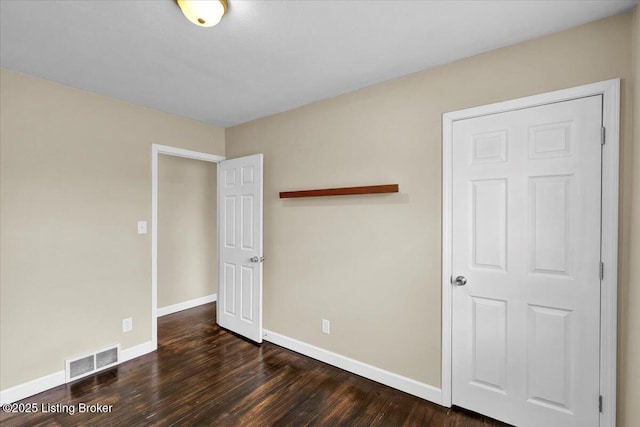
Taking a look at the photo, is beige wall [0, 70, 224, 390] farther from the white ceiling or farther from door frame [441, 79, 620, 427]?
door frame [441, 79, 620, 427]

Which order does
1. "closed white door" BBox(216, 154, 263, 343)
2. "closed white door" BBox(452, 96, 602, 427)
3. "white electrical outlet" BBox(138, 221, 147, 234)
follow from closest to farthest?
"closed white door" BBox(452, 96, 602, 427) → "white electrical outlet" BBox(138, 221, 147, 234) → "closed white door" BBox(216, 154, 263, 343)

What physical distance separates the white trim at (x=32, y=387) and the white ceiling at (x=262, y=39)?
237 cm

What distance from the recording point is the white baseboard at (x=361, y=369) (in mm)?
2203

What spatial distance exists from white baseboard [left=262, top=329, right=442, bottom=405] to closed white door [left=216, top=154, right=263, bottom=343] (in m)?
0.31

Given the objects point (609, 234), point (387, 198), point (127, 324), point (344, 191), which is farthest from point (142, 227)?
point (609, 234)

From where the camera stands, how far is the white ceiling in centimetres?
155

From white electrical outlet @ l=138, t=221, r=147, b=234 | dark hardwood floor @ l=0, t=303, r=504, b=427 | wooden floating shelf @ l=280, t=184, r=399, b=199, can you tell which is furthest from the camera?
white electrical outlet @ l=138, t=221, r=147, b=234

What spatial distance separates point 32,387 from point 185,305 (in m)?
2.08

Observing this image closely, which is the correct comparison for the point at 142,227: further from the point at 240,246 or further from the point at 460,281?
the point at 460,281

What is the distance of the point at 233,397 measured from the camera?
7.39 feet

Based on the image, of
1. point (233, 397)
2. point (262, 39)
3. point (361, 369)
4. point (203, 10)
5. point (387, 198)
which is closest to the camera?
point (203, 10)

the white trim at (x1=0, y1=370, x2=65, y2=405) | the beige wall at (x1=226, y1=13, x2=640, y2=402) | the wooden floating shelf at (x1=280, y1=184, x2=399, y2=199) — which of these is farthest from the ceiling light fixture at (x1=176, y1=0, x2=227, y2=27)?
the white trim at (x1=0, y1=370, x2=65, y2=405)

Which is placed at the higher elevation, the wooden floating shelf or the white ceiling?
the white ceiling

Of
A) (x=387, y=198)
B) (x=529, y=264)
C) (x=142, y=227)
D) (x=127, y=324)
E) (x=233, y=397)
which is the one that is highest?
(x=387, y=198)
